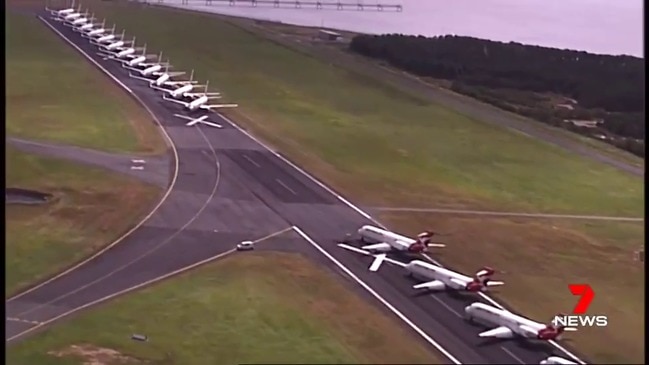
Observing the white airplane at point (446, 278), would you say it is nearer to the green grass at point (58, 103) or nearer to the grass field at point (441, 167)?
the grass field at point (441, 167)

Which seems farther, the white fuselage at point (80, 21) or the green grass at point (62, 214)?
the white fuselage at point (80, 21)

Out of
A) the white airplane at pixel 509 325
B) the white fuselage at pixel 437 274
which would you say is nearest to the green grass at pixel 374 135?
the white fuselage at pixel 437 274

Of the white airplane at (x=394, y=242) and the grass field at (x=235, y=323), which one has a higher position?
the white airplane at (x=394, y=242)

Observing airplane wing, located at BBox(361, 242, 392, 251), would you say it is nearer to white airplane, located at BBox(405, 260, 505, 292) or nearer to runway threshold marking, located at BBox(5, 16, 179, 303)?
white airplane, located at BBox(405, 260, 505, 292)

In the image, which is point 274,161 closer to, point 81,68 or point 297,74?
point 297,74

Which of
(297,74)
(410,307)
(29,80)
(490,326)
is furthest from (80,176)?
(490,326)

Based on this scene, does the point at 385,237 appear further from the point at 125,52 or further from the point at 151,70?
the point at 125,52
